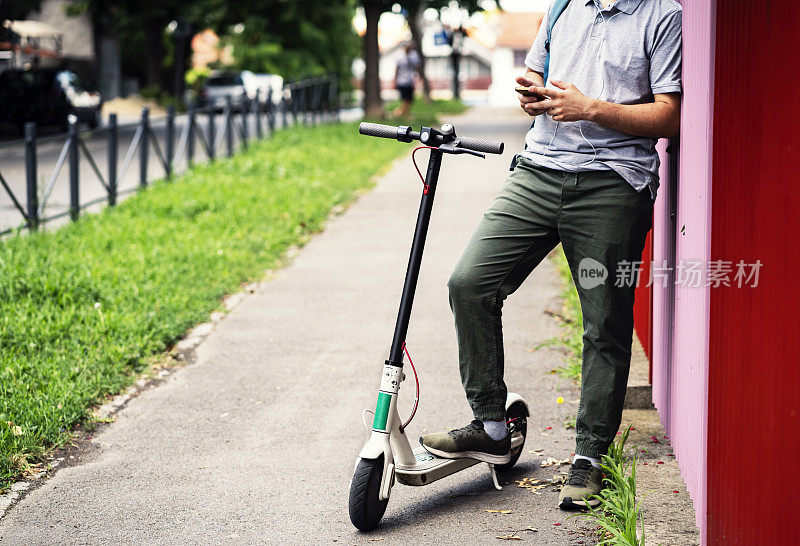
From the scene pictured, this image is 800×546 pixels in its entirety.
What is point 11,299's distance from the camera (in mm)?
6738

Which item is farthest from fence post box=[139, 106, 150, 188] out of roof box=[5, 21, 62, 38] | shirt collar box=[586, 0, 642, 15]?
roof box=[5, 21, 62, 38]

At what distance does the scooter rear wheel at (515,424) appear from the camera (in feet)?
12.9

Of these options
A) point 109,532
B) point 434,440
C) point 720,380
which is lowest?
point 109,532

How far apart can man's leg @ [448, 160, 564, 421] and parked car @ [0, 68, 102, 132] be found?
20.1 metres

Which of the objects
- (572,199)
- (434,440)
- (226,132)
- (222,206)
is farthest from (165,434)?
(226,132)

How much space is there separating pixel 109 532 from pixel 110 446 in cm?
102

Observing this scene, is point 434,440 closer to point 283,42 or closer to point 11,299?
point 11,299

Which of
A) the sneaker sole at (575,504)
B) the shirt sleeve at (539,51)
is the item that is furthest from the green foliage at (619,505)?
the shirt sleeve at (539,51)

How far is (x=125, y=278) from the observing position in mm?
7320

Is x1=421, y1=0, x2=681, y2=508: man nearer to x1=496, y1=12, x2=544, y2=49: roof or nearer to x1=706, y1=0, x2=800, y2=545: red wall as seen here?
x1=706, y1=0, x2=800, y2=545: red wall

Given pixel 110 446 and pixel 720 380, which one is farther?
pixel 110 446

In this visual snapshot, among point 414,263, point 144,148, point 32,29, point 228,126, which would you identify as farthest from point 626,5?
point 32,29

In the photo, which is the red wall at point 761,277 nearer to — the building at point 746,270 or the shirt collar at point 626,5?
the building at point 746,270

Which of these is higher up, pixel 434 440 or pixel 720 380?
pixel 720 380
